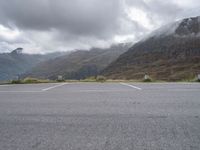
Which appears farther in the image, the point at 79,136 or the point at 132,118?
the point at 132,118

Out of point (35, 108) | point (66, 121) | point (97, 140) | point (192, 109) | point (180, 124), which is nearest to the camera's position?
point (97, 140)

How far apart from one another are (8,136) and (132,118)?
2.55 meters

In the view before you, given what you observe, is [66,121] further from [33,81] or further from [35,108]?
[33,81]

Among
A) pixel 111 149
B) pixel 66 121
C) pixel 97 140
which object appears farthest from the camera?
pixel 66 121

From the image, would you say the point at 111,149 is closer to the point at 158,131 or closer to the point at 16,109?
the point at 158,131

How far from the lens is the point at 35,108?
6.71 metres

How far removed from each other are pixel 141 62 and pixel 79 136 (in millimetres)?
197625

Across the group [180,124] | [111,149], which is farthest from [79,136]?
[180,124]

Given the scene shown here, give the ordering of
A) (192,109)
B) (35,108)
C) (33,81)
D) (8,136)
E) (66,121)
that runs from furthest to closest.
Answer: (33,81)
(35,108)
(192,109)
(66,121)
(8,136)

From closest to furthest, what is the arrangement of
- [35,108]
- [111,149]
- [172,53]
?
[111,149] → [35,108] → [172,53]

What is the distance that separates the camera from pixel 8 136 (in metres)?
4.19

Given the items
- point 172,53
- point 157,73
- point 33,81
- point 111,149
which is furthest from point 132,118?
point 172,53

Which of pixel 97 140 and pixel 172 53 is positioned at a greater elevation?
pixel 172 53

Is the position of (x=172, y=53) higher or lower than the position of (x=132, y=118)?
higher
